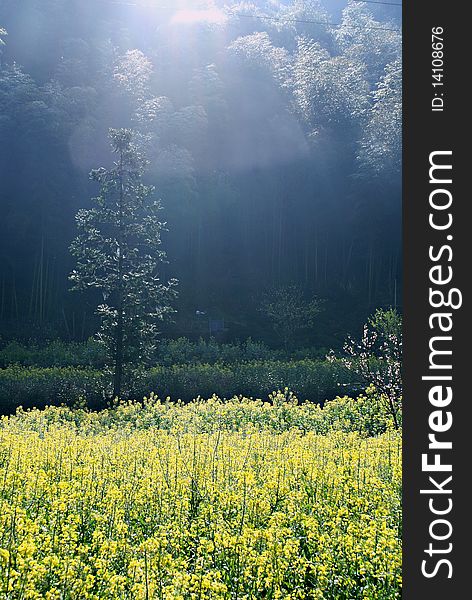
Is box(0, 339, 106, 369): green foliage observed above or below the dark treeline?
below

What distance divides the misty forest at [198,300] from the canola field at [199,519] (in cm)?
2

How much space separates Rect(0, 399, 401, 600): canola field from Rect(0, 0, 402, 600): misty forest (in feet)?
0.07

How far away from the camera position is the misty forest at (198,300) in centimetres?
339

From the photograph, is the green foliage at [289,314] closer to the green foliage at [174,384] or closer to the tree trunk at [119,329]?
the green foliage at [174,384]

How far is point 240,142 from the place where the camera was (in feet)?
78.5

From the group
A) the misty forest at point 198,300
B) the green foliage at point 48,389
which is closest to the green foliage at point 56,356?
the misty forest at point 198,300

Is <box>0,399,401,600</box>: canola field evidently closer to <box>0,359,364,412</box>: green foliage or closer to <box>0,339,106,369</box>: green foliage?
<box>0,359,364,412</box>: green foliage

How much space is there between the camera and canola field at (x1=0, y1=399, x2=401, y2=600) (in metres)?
2.89

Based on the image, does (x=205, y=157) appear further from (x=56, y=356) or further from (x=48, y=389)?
(x=48, y=389)

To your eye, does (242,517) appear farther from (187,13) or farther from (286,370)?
(187,13)

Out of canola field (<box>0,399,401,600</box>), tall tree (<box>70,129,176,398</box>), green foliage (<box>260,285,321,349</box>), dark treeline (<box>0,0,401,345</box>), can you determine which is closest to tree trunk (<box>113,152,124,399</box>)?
tall tree (<box>70,129,176,398</box>)

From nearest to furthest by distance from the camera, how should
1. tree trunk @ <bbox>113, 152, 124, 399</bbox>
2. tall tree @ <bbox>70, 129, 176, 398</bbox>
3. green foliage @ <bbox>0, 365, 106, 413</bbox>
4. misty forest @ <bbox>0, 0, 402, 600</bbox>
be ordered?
misty forest @ <bbox>0, 0, 402, 600</bbox>
green foliage @ <bbox>0, 365, 106, 413</bbox>
tree trunk @ <bbox>113, 152, 124, 399</bbox>
tall tree @ <bbox>70, 129, 176, 398</bbox>

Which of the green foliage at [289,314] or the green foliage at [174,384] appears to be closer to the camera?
the green foliage at [174,384]

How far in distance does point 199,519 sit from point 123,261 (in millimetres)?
8579
